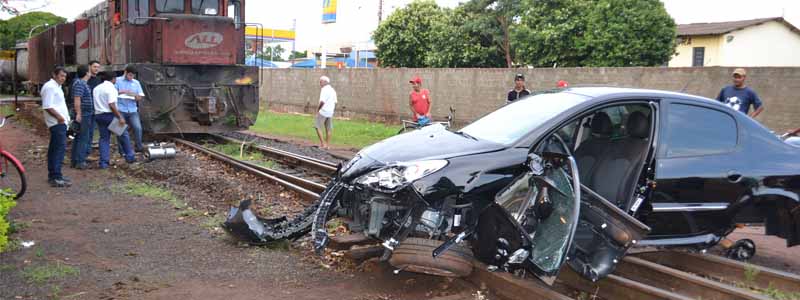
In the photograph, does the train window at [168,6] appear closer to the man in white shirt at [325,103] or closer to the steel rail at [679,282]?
the man in white shirt at [325,103]

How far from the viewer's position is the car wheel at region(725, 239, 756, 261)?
6.07 meters

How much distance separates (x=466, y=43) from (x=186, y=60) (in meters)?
18.6

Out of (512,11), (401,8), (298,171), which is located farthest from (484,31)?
(298,171)

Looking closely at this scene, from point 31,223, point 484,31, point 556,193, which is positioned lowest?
point 31,223

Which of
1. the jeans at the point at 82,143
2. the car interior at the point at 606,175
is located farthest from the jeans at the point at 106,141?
the car interior at the point at 606,175

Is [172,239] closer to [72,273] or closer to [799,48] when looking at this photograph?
[72,273]

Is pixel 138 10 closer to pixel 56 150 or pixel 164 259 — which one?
pixel 56 150

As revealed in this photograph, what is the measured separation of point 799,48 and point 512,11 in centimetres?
2068

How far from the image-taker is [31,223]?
7359 mm

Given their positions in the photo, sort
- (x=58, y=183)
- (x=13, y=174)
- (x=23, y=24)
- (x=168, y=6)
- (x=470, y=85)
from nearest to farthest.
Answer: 1. (x=13, y=174)
2. (x=58, y=183)
3. (x=168, y=6)
4. (x=470, y=85)
5. (x=23, y=24)

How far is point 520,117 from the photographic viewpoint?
227 inches

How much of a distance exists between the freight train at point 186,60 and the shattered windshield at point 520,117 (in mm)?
9580

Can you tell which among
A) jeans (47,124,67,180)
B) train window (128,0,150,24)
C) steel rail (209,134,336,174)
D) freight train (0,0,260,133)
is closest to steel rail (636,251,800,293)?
steel rail (209,134,336,174)

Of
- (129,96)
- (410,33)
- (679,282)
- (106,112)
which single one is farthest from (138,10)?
(410,33)
